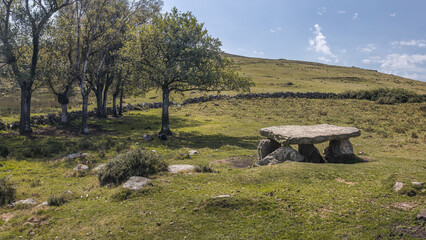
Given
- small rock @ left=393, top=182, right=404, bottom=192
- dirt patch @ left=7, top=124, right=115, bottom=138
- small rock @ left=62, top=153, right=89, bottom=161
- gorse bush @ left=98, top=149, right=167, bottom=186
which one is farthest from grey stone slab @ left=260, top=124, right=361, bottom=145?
dirt patch @ left=7, top=124, right=115, bottom=138

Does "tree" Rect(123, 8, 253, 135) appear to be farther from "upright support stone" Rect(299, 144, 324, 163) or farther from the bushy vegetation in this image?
the bushy vegetation

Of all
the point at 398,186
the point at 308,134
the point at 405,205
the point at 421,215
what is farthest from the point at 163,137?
the point at 421,215

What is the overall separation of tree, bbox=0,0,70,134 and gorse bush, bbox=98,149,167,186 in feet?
66.3

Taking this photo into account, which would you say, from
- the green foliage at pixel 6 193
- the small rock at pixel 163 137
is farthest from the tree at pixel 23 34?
the green foliage at pixel 6 193

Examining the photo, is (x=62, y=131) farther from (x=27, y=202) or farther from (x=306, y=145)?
(x=306, y=145)

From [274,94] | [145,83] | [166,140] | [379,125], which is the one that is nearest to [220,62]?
[145,83]

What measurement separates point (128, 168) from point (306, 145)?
12.0 metres

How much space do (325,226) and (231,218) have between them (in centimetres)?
319

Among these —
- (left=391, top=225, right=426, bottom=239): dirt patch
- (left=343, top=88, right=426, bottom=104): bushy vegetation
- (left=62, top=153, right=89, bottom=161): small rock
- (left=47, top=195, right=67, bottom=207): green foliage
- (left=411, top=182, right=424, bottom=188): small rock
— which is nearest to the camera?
(left=391, top=225, right=426, bottom=239): dirt patch

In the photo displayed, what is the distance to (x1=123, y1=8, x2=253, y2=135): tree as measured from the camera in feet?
95.3

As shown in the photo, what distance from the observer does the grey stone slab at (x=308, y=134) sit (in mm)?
17188

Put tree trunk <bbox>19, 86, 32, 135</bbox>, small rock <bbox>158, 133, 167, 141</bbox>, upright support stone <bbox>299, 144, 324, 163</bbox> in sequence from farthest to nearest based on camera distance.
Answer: tree trunk <bbox>19, 86, 32, 135</bbox>
small rock <bbox>158, 133, 167, 141</bbox>
upright support stone <bbox>299, 144, 324, 163</bbox>

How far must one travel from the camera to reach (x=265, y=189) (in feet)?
38.8

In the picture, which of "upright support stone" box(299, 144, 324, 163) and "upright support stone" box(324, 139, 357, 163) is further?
"upright support stone" box(299, 144, 324, 163)
